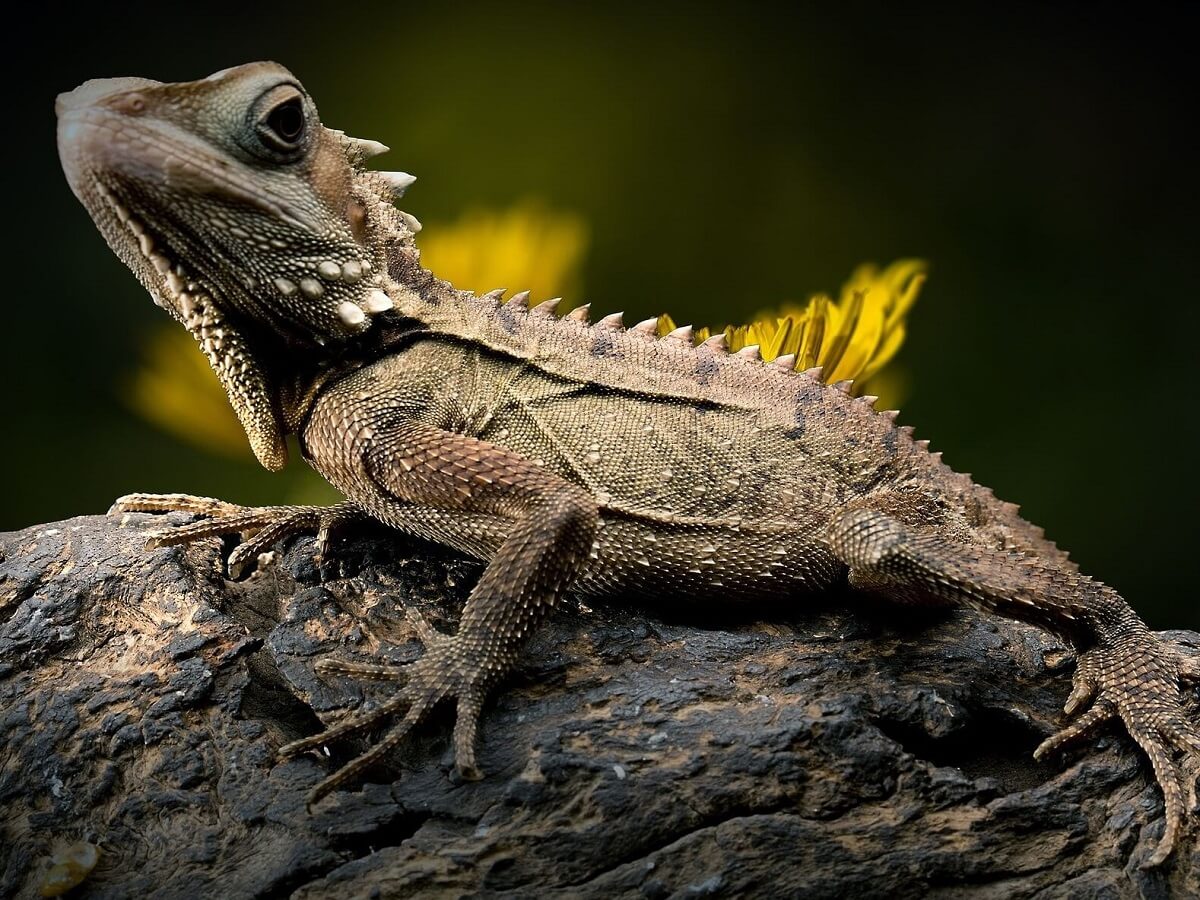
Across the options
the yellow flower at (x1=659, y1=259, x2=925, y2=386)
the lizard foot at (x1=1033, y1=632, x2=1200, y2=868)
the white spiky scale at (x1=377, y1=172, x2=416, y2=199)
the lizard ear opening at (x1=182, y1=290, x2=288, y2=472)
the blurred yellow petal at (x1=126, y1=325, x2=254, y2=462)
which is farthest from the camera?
the blurred yellow petal at (x1=126, y1=325, x2=254, y2=462)

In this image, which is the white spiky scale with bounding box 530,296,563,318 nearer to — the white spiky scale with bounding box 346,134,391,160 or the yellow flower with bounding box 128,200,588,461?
the white spiky scale with bounding box 346,134,391,160

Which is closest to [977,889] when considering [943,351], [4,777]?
[4,777]

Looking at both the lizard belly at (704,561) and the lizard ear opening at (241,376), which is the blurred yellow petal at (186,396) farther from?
the lizard belly at (704,561)

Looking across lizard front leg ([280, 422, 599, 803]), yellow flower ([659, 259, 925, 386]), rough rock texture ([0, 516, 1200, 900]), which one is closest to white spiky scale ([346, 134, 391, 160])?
lizard front leg ([280, 422, 599, 803])

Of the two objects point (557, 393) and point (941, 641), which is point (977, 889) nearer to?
point (941, 641)

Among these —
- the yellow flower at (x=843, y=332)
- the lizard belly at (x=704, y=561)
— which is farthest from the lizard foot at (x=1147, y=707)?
the yellow flower at (x=843, y=332)

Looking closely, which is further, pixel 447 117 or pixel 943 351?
pixel 943 351

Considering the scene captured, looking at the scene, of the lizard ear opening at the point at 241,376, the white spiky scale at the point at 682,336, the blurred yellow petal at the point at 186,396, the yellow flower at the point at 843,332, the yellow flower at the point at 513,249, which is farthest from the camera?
the blurred yellow petal at the point at 186,396
